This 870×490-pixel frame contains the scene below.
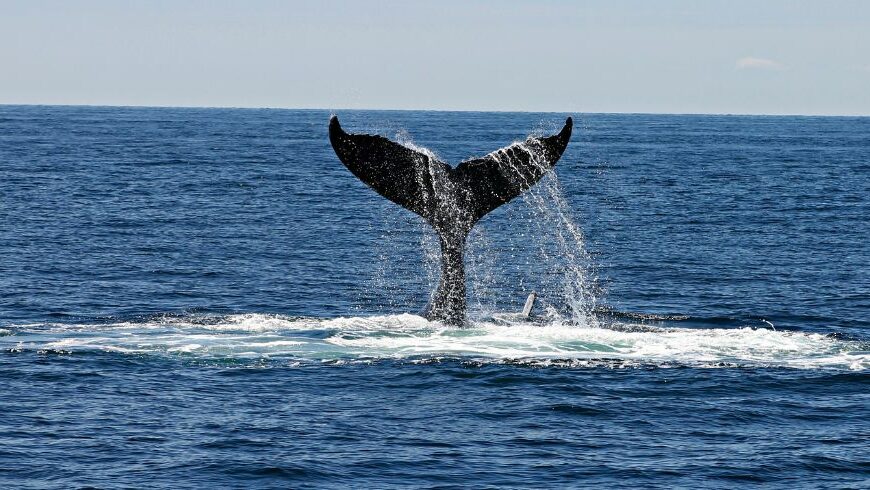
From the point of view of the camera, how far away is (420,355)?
731 inches

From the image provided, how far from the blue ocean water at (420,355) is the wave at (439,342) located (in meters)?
0.07

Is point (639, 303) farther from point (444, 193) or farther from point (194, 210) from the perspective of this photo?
point (194, 210)

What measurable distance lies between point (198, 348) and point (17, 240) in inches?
722

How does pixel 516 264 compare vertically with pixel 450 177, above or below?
below

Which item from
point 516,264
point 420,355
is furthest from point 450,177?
point 516,264

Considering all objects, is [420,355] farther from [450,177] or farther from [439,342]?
[450,177]

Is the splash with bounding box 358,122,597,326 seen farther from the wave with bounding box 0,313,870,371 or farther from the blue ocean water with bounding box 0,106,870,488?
the wave with bounding box 0,313,870,371

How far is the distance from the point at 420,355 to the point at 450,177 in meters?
2.39

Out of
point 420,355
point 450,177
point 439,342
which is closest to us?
point 450,177

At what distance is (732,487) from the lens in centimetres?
1362

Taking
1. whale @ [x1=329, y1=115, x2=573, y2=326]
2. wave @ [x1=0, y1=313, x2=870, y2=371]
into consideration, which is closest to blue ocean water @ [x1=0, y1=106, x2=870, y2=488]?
wave @ [x1=0, y1=313, x2=870, y2=371]

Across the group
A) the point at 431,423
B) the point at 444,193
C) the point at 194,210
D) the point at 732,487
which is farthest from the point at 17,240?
the point at 732,487

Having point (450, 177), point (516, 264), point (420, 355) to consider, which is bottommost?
point (516, 264)

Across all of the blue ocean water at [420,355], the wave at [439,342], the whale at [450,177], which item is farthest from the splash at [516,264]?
the wave at [439,342]
